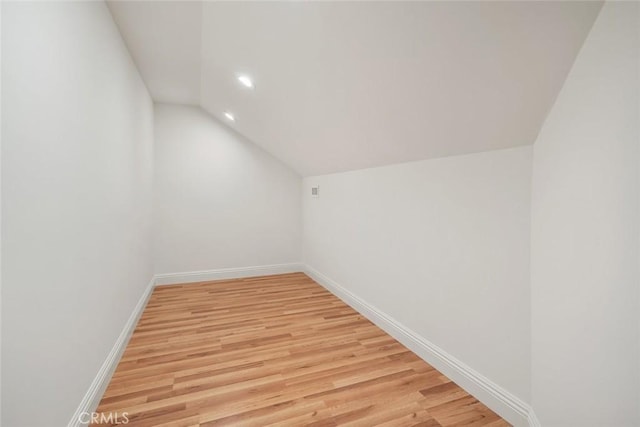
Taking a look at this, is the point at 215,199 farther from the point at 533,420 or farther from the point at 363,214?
the point at 533,420

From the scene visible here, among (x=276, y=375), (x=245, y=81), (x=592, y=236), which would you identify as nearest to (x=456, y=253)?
(x=592, y=236)

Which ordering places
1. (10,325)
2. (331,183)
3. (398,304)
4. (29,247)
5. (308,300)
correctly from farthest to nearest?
(331,183)
(308,300)
(398,304)
(29,247)
(10,325)

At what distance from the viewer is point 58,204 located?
1.25 meters

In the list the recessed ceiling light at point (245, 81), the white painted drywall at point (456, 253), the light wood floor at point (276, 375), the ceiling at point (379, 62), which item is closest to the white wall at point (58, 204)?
the light wood floor at point (276, 375)

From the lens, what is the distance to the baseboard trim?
1.47 m

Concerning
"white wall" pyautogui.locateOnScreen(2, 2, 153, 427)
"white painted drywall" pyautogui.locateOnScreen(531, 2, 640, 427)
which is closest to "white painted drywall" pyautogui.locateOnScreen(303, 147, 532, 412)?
"white painted drywall" pyautogui.locateOnScreen(531, 2, 640, 427)

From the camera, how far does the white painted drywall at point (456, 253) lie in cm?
154

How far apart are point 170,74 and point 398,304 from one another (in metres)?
3.12

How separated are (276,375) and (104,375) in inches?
41.1

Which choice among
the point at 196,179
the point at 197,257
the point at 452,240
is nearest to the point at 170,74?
the point at 196,179

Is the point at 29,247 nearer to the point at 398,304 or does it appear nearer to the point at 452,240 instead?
the point at 452,240

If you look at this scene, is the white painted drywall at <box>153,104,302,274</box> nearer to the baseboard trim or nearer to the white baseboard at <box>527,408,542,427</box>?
the baseboard trim

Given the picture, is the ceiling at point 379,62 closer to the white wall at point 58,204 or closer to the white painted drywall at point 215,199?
the white wall at point 58,204

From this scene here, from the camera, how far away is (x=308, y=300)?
349cm
